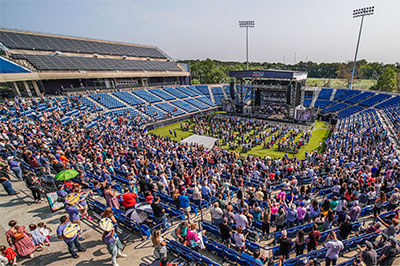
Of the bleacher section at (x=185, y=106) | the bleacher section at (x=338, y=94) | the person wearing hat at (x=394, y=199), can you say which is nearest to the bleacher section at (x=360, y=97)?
the bleacher section at (x=338, y=94)

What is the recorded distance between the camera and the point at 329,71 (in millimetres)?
114875

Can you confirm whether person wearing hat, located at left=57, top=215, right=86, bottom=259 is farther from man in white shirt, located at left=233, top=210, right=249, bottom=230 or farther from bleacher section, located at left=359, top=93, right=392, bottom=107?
bleacher section, located at left=359, top=93, right=392, bottom=107

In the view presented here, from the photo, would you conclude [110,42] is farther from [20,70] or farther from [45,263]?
[45,263]

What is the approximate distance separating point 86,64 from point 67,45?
876 cm

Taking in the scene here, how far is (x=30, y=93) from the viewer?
1134 inches

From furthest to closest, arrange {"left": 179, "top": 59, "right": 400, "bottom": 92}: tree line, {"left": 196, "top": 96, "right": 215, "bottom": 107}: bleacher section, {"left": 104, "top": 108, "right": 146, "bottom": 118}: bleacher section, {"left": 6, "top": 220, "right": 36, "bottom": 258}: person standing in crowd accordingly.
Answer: {"left": 179, "top": 59, "right": 400, "bottom": 92}: tree line, {"left": 196, "top": 96, "right": 215, "bottom": 107}: bleacher section, {"left": 104, "top": 108, "right": 146, "bottom": 118}: bleacher section, {"left": 6, "top": 220, "right": 36, "bottom": 258}: person standing in crowd

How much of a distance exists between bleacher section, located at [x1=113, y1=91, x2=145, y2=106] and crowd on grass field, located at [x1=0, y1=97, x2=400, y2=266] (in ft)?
56.8

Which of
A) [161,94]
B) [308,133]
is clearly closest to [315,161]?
[308,133]

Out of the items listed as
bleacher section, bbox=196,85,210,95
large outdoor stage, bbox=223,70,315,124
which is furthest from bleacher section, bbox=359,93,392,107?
bleacher section, bbox=196,85,210,95

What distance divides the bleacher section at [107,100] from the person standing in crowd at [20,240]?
29.2 meters

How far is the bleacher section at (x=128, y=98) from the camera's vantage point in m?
36.6

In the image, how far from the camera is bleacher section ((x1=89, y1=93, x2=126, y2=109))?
32.9 meters

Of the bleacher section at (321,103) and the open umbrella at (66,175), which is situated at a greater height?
the open umbrella at (66,175)

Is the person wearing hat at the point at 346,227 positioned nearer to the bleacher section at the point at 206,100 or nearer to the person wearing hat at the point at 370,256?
the person wearing hat at the point at 370,256
